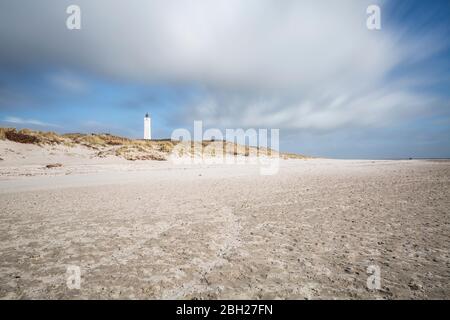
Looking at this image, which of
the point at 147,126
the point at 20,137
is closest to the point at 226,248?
the point at 20,137

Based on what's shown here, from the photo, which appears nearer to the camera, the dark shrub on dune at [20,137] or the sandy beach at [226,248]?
the sandy beach at [226,248]

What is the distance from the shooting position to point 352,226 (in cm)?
636

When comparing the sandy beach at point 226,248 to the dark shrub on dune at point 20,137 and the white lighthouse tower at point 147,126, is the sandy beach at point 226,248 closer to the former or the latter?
the dark shrub on dune at point 20,137

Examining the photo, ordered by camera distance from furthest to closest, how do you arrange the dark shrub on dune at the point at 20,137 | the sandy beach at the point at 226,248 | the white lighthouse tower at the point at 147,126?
the white lighthouse tower at the point at 147,126 → the dark shrub on dune at the point at 20,137 → the sandy beach at the point at 226,248

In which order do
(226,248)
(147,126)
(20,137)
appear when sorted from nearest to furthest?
(226,248), (20,137), (147,126)

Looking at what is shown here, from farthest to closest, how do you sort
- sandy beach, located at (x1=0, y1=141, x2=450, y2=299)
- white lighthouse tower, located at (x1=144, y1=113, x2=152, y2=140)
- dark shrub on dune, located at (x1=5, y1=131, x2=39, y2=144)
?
white lighthouse tower, located at (x1=144, y1=113, x2=152, y2=140)
dark shrub on dune, located at (x1=5, y1=131, x2=39, y2=144)
sandy beach, located at (x1=0, y1=141, x2=450, y2=299)

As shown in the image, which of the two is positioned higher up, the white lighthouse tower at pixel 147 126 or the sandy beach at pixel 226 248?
the white lighthouse tower at pixel 147 126

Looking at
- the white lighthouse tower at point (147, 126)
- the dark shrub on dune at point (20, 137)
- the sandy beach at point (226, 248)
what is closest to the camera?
the sandy beach at point (226, 248)

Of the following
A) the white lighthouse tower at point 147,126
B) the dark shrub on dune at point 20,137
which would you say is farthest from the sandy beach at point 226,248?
the white lighthouse tower at point 147,126

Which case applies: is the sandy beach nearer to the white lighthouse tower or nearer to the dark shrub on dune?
the dark shrub on dune

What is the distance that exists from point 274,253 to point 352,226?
284 centimetres

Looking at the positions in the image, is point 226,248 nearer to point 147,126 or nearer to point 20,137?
point 20,137

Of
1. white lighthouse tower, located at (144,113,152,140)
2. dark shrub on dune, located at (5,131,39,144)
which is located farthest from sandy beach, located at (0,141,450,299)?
white lighthouse tower, located at (144,113,152,140)

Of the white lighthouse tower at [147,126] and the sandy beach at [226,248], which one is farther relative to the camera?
the white lighthouse tower at [147,126]
